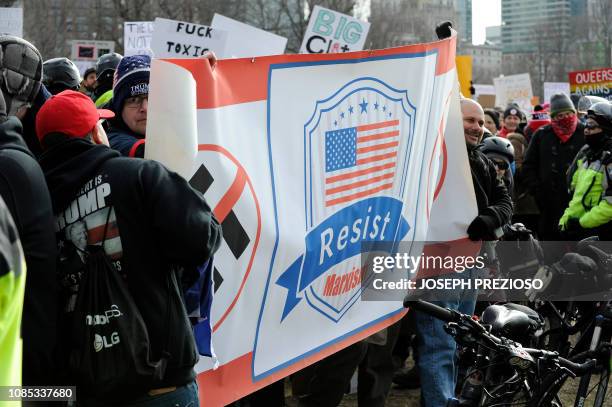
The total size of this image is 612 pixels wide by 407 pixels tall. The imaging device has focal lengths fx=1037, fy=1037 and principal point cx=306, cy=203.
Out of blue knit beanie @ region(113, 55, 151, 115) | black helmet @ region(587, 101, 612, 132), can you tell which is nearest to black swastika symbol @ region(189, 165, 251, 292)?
blue knit beanie @ region(113, 55, 151, 115)

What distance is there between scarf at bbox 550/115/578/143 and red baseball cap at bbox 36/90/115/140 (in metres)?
7.80

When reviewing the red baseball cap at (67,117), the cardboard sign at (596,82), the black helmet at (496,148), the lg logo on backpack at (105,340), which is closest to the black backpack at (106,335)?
the lg logo on backpack at (105,340)

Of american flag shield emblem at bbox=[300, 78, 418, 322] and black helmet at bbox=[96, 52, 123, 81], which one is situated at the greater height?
black helmet at bbox=[96, 52, 123, 81]

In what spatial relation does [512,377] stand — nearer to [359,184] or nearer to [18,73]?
[359,184]

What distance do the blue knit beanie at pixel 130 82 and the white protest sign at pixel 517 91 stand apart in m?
19.7

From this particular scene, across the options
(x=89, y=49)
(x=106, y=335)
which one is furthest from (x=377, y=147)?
(x=89, y=49)

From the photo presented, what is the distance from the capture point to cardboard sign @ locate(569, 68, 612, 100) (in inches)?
680

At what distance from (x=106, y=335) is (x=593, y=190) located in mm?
5811

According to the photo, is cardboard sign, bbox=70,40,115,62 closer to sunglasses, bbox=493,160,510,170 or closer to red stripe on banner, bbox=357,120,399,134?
sunglasses, bbox=493,160,510,170

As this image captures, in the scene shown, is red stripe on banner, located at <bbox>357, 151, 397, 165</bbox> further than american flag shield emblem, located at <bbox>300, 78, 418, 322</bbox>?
Yes

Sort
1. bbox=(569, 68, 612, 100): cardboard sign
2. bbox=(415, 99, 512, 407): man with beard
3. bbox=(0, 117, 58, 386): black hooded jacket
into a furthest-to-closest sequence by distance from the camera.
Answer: bbox=(569, 68, 612, 100): cardboard sign
bbox=(415, 99, 512, 407): man with beard
bbox=(0, 117, 58, 386): black hooded jacket

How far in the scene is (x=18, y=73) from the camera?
3508mm

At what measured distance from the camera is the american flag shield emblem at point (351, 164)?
4.54 meters

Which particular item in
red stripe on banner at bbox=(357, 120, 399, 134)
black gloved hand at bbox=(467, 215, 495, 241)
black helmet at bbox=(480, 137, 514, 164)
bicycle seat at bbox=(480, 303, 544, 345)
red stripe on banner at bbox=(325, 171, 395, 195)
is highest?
red stripe on banner at bbox=(357, 120, 399, 134)
